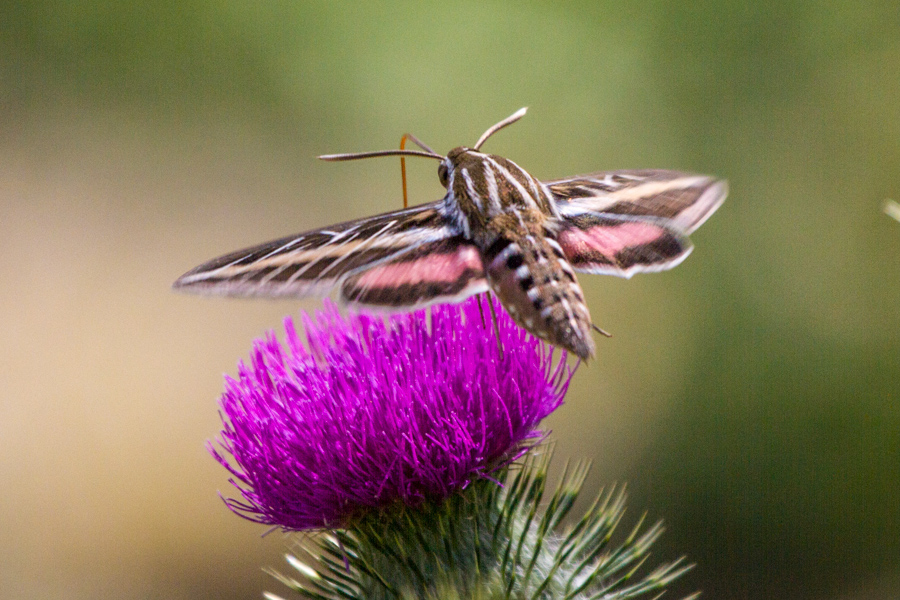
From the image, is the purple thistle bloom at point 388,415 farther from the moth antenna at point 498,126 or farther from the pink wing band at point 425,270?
the moth antenna at point 498,126

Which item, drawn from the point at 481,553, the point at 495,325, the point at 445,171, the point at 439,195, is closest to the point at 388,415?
the point at 495,325

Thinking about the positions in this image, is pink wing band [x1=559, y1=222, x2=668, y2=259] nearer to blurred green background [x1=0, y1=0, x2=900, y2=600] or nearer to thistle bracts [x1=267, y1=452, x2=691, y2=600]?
thistle bracts [x1=267, y1=452, x2=691, y2=600]

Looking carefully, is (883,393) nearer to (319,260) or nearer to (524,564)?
(524,564)

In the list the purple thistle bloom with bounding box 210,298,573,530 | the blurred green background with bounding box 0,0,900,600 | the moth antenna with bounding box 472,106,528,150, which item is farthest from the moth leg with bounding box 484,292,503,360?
the blurred green background with bounding box 0,0,900,600

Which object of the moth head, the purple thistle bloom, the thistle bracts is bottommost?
the thistle bracts

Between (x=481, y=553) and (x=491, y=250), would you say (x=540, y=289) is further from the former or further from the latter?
(x=481, y=553)

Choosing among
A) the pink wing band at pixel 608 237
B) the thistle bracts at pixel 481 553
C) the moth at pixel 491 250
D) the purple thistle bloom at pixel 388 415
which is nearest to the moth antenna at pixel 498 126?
the moth at pixel 491 250

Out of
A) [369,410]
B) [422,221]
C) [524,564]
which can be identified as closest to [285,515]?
[369,410]
